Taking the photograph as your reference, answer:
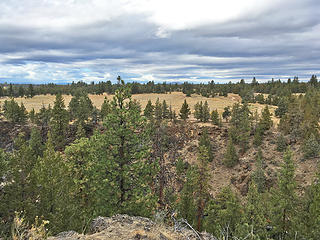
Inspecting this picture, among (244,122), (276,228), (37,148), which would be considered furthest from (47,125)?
(276,228)

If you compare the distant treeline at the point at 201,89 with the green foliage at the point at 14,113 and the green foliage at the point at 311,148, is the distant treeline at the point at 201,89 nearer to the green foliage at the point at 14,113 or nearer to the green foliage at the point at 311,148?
the green foliage at the point at 14,113

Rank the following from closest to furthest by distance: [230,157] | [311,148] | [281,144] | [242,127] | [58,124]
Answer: [311,148], [281,144], [230,157], [242,127], [58,124]

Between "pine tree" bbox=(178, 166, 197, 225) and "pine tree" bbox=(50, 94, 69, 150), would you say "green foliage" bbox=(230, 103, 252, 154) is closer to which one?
"pine tree" bbox=(178, 166, 197, 225)

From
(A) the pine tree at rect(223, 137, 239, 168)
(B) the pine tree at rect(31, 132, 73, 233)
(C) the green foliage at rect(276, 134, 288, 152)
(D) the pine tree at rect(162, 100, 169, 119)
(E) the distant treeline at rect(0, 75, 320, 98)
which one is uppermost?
(E) the distant treeline at rect(0, 75, 320, 98)

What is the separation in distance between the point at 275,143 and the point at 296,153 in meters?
5.68

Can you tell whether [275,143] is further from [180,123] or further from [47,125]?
[47,125]

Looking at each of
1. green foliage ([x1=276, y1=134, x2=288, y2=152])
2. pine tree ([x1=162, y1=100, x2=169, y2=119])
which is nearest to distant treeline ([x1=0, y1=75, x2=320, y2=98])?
pine tree ([x1=162, y1=100, x2=169, y2=119])

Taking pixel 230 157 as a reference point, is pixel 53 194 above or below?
above

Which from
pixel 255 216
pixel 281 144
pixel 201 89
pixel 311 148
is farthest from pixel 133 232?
pixel 201 89

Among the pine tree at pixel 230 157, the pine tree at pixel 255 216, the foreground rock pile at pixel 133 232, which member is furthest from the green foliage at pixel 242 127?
the foreground rock pile at pixel 133 232

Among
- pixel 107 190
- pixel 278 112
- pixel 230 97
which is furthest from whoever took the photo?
pixel 230 97

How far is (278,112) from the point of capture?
70.1 metres

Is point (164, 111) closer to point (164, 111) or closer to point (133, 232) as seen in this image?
point (164, 111)

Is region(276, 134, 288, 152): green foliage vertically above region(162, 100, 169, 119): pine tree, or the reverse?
region(162, 100, 169, 119): pine tree
